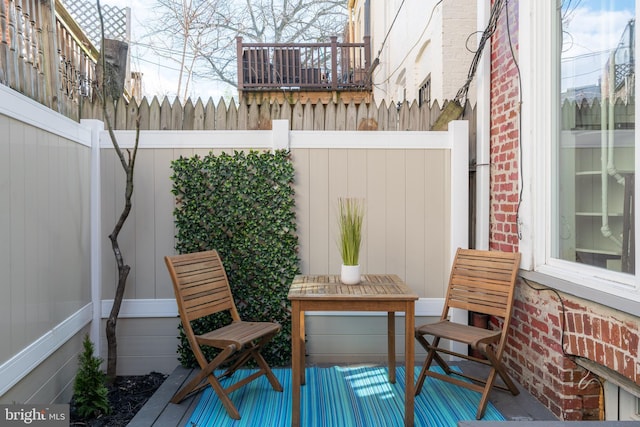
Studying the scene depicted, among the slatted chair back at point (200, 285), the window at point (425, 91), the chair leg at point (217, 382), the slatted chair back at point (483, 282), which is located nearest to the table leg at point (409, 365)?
the slatted chair back at point (483, 282)

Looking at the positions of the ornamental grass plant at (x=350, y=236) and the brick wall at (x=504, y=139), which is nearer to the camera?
the ornamental grass plant at (x=350, y=236)

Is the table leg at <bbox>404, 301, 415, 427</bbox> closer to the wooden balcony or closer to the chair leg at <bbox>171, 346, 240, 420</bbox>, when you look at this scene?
the chair leg at <bbox>171, 346, 240, 420</bbox>

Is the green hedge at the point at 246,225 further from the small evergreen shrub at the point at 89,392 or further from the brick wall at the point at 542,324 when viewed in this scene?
the brick wall at the point at 542,324

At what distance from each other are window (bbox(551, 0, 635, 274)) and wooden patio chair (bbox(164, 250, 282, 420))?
2.02 meters

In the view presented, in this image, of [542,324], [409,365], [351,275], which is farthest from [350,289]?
[542,324]

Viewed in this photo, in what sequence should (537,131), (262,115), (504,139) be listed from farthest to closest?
(262,115)
(504,139)
(537,131)

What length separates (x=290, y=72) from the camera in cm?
748

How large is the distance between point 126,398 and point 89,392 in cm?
38

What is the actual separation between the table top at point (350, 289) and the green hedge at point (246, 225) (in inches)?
15.4

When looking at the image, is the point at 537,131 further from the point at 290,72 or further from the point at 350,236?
the point at 290,72

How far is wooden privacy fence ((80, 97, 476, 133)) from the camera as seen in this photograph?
353 centimetres

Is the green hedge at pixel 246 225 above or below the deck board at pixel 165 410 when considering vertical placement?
above

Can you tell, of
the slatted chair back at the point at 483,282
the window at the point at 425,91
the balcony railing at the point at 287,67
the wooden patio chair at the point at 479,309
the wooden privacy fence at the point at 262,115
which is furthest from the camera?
the balcony railing at the point at 287,67

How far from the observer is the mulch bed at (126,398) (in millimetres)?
2701
